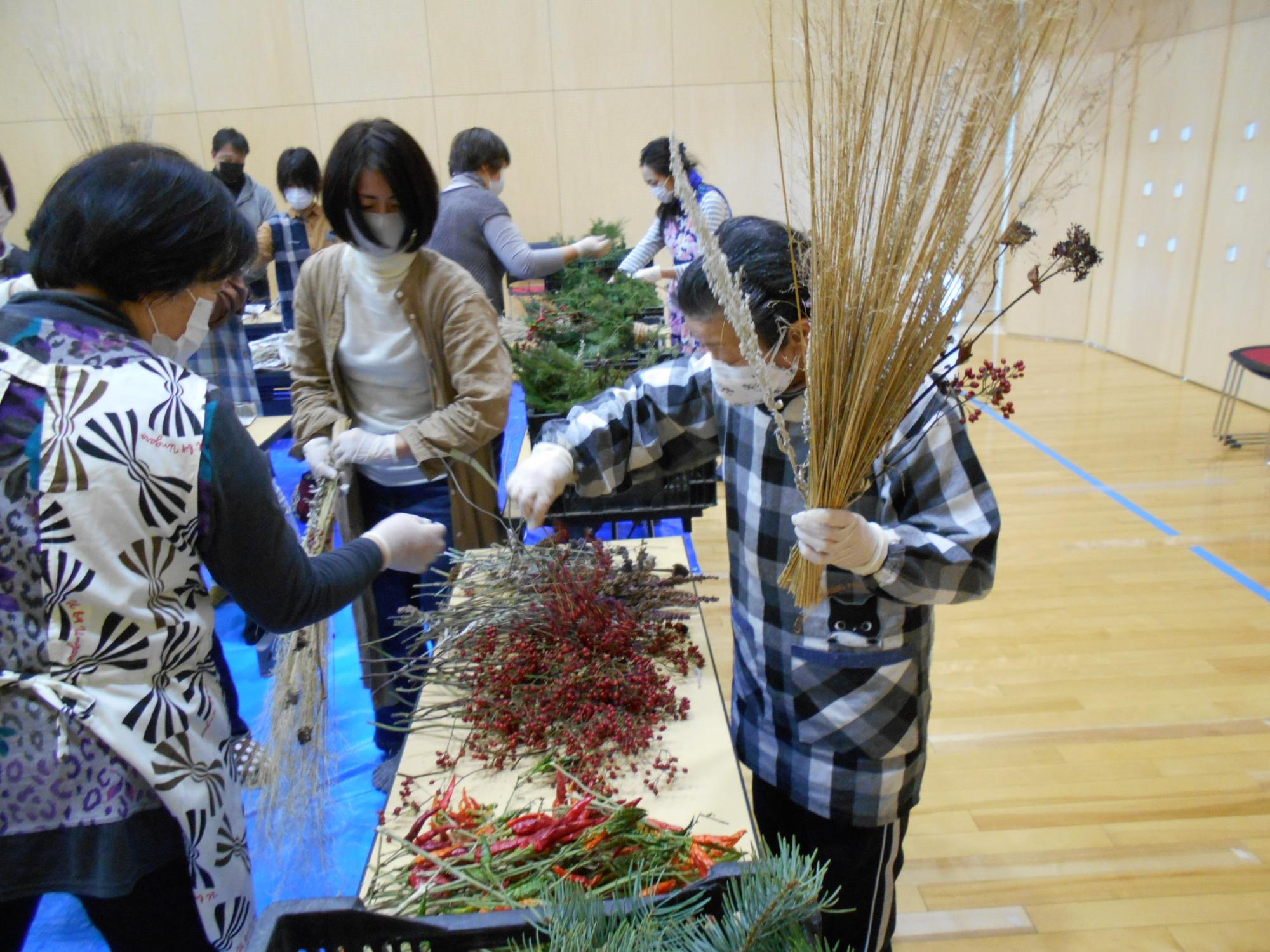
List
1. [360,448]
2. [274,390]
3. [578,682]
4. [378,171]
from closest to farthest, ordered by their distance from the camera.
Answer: [578,682]
[378,171]
[360,448]
[274,390]

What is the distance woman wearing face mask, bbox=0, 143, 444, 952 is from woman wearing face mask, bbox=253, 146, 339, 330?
8.99ft

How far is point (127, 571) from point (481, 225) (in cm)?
226

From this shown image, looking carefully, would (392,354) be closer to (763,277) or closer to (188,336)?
(188,336)

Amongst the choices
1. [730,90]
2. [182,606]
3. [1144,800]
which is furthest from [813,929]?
[730,90]

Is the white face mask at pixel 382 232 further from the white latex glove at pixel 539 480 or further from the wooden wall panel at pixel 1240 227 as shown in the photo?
the wooden wall panel at pixel 1240 227

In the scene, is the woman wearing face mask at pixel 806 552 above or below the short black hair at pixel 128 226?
below

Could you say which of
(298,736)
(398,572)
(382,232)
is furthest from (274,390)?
(298,736)

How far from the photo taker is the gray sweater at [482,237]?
293 cm

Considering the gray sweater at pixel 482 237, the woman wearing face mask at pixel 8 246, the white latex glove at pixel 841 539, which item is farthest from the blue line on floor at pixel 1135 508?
the woman wearing face mask at pixel 8 246

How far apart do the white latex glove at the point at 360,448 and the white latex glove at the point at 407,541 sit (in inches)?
20.8

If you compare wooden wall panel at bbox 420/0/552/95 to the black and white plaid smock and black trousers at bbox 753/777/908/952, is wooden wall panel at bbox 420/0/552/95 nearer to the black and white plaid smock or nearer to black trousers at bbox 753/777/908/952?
the black and white plaid smock

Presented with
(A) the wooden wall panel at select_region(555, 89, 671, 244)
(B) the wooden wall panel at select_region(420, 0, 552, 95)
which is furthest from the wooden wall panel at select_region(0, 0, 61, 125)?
(A) the wooden wall panel at select_region(555, 89, 671, 244)

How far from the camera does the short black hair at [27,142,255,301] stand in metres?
0.93

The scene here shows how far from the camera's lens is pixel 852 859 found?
4.30 ft
